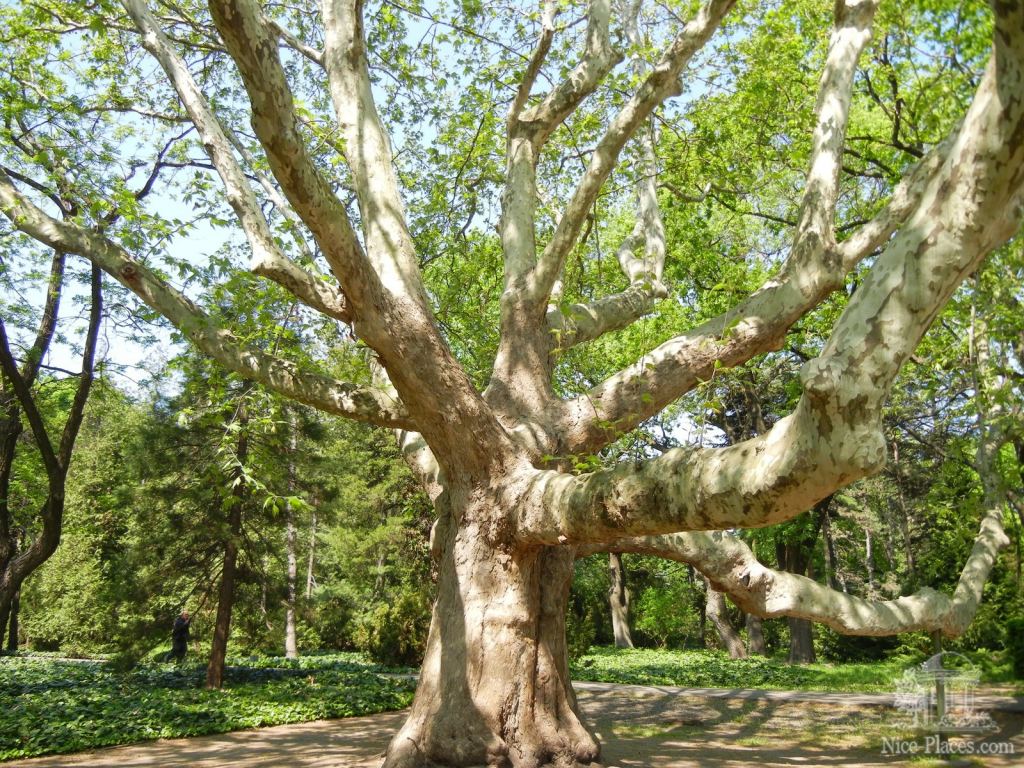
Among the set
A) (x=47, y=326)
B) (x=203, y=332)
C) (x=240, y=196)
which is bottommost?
(x=203, y=332)

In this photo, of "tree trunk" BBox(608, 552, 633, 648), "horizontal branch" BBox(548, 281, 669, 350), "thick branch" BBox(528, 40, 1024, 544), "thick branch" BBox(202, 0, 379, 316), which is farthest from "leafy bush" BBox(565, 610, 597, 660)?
"thick branch" BBox(528, 40, 1024, 544)

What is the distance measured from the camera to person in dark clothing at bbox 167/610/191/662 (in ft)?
45.7

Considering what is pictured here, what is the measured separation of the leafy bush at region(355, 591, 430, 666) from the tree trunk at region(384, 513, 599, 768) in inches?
457

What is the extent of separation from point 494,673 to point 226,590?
9347 mm

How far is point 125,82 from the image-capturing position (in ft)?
32.0

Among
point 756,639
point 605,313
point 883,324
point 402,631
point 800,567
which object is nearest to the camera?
point 883,324

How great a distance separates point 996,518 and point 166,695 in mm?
11581

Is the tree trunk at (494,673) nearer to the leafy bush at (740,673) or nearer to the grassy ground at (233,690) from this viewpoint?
the grassy ground at (233,690)

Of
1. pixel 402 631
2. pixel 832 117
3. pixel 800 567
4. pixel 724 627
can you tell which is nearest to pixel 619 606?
pixel 724 627

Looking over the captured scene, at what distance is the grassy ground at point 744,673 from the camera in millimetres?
15500

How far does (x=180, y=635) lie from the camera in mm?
14547

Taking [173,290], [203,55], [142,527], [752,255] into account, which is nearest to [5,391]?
[142,527]

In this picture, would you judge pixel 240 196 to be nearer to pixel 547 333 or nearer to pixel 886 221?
pixel 547 333

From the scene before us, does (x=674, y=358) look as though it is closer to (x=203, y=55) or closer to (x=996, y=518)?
(x=996, y=518)
